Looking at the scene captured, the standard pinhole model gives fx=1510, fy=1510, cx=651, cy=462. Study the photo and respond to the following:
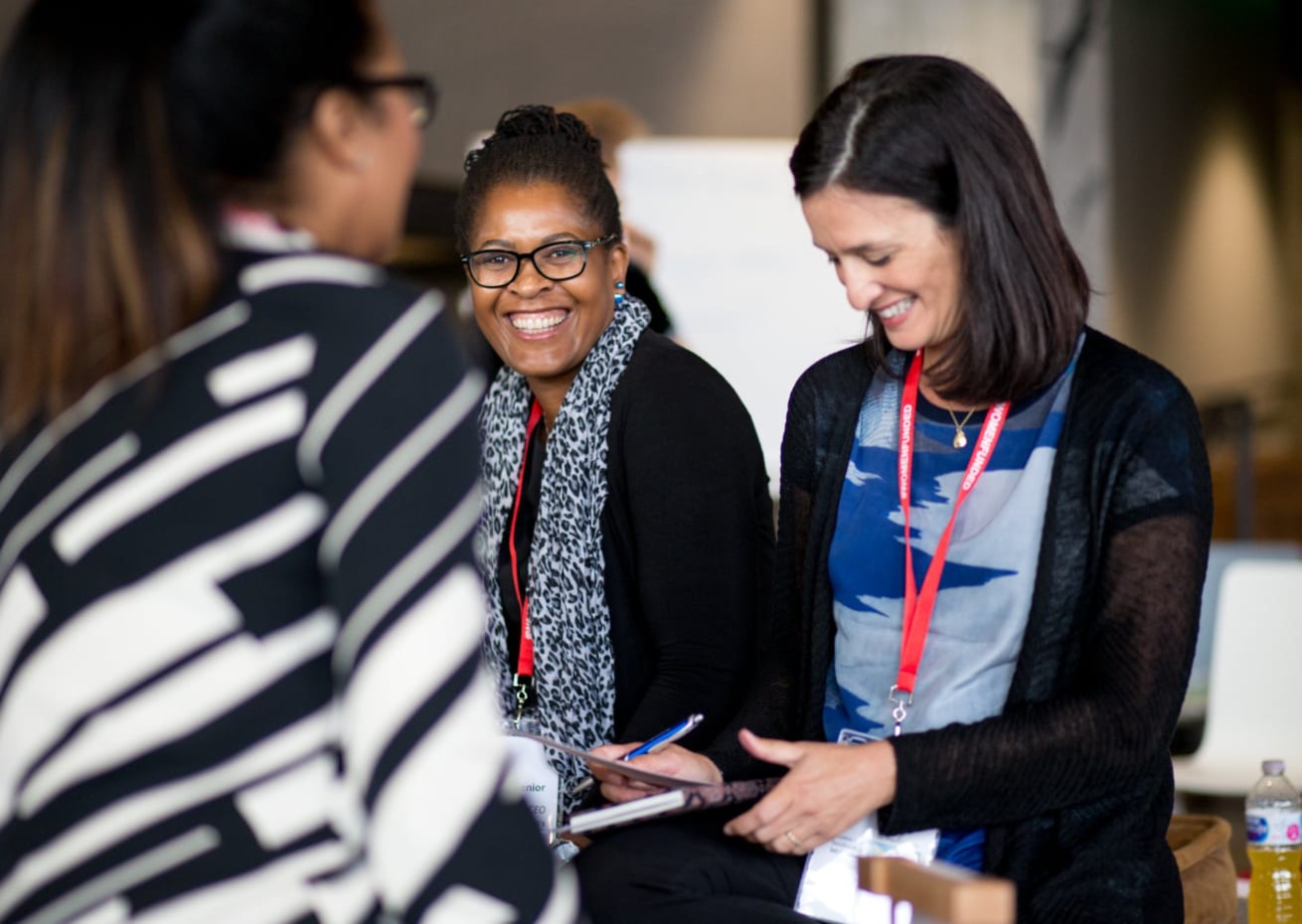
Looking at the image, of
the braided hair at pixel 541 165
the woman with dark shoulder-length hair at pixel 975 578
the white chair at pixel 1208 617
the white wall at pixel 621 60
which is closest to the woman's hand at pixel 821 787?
the woman with dark shoulder-length hair at pixel 975 578

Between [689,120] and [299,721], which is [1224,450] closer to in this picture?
[689,120]

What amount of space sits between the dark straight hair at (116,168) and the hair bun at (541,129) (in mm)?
1444

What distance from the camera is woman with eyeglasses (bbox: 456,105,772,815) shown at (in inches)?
88.0

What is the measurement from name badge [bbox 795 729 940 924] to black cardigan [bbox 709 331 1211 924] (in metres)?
0.08

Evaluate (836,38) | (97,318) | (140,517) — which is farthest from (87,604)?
(836,38)

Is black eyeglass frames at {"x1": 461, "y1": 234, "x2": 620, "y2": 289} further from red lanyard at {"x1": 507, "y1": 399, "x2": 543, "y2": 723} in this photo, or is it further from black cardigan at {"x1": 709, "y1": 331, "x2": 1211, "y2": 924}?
black cardigan at {"x1": 709, "y1": 331, "x2": 1211, "y2": 924}

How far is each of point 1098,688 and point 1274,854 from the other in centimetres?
121

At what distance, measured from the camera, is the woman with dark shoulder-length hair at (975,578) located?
1688mm

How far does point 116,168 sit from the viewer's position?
105 centimetres

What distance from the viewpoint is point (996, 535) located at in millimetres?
1799

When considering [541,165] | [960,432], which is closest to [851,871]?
[960,432]

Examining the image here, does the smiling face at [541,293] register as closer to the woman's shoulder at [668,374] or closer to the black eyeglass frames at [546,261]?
the black eyeglass frames at [546,261]

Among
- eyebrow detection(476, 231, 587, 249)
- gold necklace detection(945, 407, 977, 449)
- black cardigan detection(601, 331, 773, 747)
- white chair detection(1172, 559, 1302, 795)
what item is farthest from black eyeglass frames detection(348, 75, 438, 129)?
white chair detection(1172, 559, 1302, 795)

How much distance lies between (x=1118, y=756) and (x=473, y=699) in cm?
91
